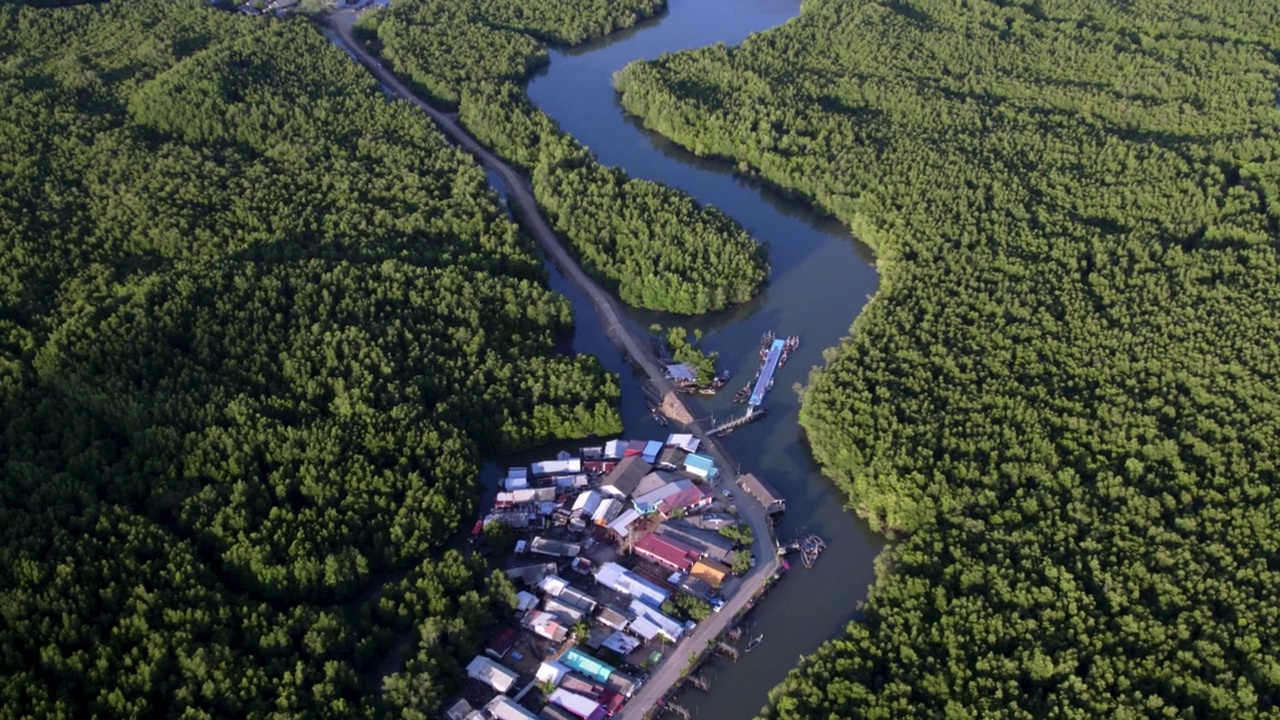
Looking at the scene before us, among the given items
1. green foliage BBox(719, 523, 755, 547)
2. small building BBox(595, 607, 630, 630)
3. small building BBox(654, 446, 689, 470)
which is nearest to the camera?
small building BBox(595, 607, 630, 630)

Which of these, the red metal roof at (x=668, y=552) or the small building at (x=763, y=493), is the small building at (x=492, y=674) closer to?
the red metal roof at (x=668, y=552)

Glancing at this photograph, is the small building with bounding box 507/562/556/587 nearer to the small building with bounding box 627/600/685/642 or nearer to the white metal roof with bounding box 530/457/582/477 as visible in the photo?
the small building with bounding box 627/600/685/642

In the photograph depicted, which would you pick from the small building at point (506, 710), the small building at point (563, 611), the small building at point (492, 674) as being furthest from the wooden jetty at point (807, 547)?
the small building at point (506, 710)

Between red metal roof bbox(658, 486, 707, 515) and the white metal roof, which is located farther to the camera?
the white metal roof

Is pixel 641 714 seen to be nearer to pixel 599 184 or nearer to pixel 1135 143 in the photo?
pixel 599 184

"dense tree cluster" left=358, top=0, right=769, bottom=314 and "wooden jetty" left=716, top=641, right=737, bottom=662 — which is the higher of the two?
"dense tree cluster" left=358, top=0, right=769, bottom=314

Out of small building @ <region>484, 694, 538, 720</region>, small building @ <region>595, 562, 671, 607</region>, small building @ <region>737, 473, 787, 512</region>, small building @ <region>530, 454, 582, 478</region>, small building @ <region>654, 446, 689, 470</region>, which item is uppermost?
small building @ <region>737, 473, 787, 512</region>

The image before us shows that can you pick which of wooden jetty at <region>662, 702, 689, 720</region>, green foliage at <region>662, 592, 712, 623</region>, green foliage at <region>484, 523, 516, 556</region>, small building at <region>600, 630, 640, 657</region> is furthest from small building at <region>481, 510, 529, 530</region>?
wooden jetty at <region>662, 702, 689, 720</region>
